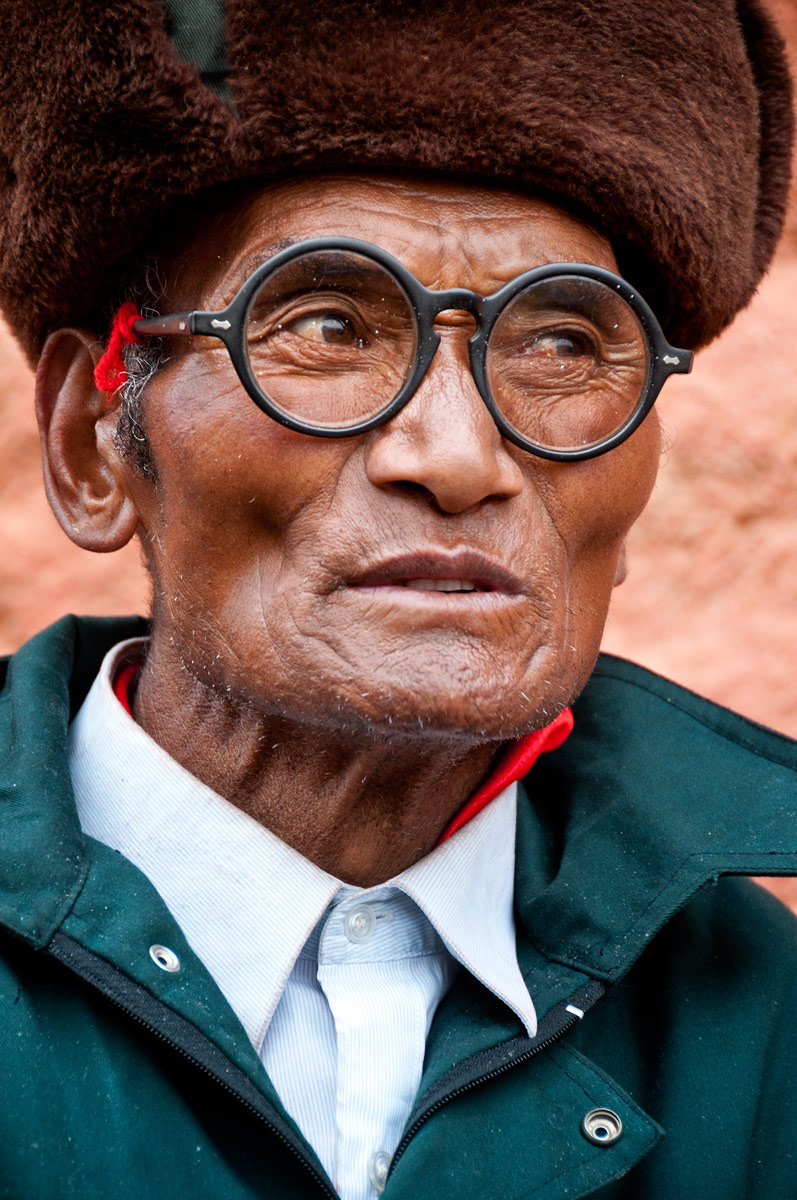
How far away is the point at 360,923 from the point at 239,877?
21 cm

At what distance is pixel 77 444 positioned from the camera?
7.09 feet

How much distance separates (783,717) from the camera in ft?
10.5

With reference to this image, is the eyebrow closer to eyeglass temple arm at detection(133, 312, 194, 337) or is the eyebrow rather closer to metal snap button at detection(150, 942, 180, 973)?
eyeglass temple arm at detection(133, 312, 194, 337)

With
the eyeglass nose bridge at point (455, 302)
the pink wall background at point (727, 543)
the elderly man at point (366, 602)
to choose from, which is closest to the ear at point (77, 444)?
the elderly man at point (366, 602)

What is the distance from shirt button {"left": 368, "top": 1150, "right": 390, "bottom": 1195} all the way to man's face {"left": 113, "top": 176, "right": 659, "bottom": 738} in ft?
2.11

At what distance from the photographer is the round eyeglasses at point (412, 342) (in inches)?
68.1

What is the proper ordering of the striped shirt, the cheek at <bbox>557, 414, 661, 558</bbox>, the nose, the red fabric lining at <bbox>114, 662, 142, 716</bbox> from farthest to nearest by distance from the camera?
1. the red fabric lining at <bbox>114, 662, 142, 716</bbox>
2. the cheek at <bbox>557, 414, 661, 558</bbox>
3. the striped shirt
4. the nose

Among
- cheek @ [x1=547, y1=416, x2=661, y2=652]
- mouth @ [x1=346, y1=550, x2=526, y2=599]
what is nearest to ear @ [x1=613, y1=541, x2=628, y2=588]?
cheek @ [x1=547, y1=416, x2=661, y2=652]

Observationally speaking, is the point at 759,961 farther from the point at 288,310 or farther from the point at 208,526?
the point at 288,310

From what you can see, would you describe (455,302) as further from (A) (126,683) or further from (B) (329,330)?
(A) (126,683)

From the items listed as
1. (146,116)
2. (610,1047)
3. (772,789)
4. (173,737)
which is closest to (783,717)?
(772,789)

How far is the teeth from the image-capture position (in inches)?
68.7

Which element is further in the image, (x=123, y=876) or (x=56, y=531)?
(x=56, y=531)

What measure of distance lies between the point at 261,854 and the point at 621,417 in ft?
3.09
